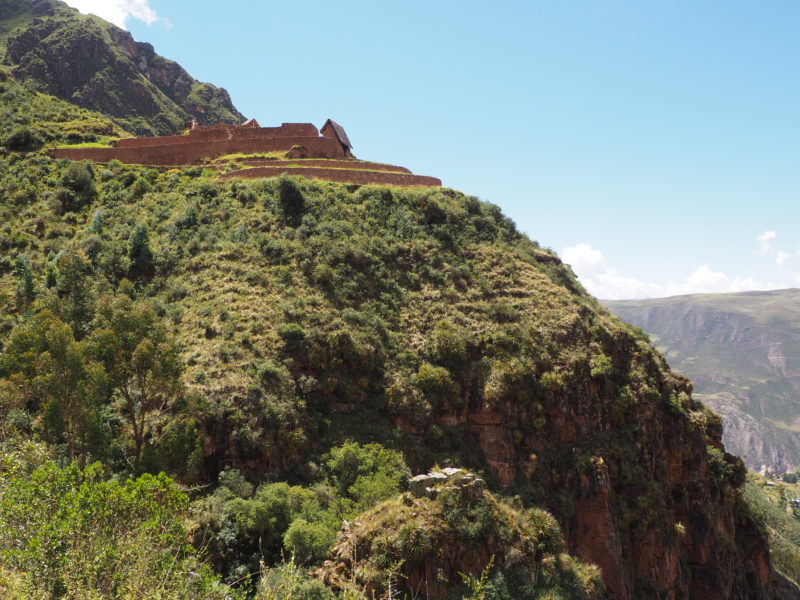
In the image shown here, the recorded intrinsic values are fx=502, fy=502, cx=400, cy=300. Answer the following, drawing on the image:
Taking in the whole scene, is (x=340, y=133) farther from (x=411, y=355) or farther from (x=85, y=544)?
(x=85, y=544)

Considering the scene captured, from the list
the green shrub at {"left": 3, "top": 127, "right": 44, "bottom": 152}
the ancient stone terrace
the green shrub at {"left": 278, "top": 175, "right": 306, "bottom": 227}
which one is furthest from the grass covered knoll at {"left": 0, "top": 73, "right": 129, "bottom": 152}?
the green shrub at {"left": 278, "top": 175, "right": 306, "bottom": 227}

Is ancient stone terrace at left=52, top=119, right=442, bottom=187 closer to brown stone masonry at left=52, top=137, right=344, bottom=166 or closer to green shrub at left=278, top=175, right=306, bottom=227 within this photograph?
brown stone masonry at left=52, top=137, right=344, bottom=166

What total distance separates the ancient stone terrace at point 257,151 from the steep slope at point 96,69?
58.6 m

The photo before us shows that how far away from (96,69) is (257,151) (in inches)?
3254

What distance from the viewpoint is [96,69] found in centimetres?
10731

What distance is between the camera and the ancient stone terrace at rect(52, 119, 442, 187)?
49219 millimetres

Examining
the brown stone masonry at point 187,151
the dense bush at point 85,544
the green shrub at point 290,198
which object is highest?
the brown stone masonry at point 187,151

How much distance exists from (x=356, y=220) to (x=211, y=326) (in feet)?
56.0

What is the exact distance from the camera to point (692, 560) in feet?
117

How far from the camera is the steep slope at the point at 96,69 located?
101938 millimetres

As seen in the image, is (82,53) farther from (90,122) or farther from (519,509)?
(519,509)

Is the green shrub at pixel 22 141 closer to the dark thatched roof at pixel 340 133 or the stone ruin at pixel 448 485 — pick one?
the dark thatched roof at pixel 340 133

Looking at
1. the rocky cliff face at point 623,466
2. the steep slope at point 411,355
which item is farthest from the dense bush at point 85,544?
the rocky cliff face at point 623,466

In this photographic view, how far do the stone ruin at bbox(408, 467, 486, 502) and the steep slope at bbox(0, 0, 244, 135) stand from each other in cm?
10581
